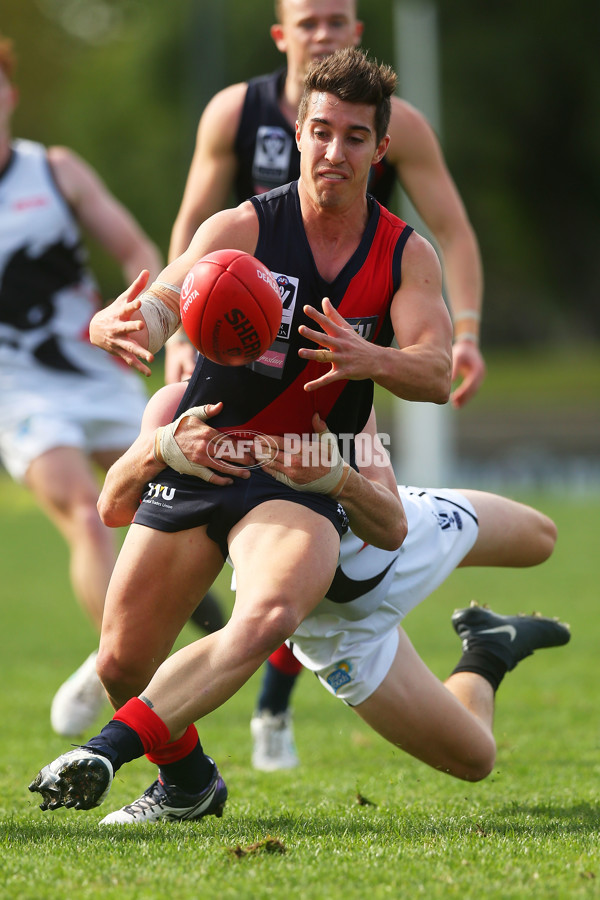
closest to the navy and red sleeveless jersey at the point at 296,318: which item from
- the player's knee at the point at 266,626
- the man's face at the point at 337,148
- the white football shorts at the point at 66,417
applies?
the man's face at the point at 337,148

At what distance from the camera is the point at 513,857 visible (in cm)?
336

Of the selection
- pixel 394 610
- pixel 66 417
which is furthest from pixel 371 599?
pixel 66 417

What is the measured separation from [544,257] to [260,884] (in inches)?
1570

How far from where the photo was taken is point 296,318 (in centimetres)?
378

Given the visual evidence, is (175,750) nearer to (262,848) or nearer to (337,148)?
(262,848)

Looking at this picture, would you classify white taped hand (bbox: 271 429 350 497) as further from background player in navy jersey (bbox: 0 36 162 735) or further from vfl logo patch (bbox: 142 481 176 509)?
background player in navy jersey (bbox: 0 36 162 735)

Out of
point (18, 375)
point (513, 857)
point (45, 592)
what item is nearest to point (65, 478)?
point (18, 375)

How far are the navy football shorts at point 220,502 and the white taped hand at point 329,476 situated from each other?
30 millimetres

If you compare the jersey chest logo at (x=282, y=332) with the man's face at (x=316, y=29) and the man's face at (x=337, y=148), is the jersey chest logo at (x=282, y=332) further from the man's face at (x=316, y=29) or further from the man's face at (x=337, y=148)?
the man's face at (x=316, y=29)

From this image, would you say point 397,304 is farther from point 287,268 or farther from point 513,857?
point 513,857

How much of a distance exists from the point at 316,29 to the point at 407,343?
2070mm

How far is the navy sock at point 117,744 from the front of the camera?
11.0ft

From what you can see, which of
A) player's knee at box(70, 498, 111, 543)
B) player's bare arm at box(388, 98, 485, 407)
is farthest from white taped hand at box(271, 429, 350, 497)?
player's knee at box(70, 498, 111, 543)

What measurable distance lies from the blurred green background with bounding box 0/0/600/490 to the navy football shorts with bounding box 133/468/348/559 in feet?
85.5
